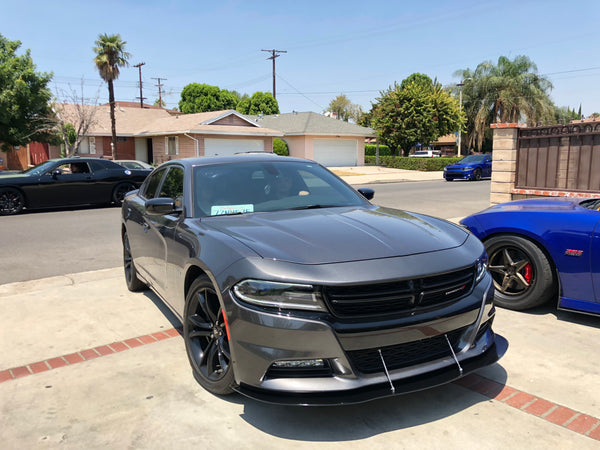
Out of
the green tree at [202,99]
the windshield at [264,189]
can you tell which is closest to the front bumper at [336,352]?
the windshield at [264,189]

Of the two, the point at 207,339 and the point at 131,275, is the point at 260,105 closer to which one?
the point at 131,275

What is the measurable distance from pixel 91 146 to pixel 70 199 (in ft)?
88.8

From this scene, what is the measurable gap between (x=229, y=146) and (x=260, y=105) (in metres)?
18.7

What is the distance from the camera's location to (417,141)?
43938 millimetres

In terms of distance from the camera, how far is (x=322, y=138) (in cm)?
4297

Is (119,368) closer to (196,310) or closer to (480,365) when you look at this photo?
(196,310)

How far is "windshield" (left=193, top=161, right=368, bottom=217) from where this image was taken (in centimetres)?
397

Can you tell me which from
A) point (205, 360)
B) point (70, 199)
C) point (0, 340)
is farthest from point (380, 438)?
point (70, 199)

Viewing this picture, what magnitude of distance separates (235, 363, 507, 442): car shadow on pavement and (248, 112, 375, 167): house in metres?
38.7

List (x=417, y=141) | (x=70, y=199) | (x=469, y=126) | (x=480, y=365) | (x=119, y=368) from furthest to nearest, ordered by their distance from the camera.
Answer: (x=469, y=126)
(x=417, y=141)
(x=70, y=199)
(x=119, y=368)
(x=480, y=365)

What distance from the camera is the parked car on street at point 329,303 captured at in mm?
2648

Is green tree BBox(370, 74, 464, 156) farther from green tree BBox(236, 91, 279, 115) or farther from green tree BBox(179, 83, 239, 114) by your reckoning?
green tree BBox(179, 83, 239, 114)

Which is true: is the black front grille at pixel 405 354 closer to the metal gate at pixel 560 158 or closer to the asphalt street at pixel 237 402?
the asphalt street at pixel 237 402

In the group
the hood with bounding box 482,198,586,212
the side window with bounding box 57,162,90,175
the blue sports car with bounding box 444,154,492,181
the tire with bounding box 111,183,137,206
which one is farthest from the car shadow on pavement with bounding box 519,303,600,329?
the blue sports car with bounding box 444,154,492,181
